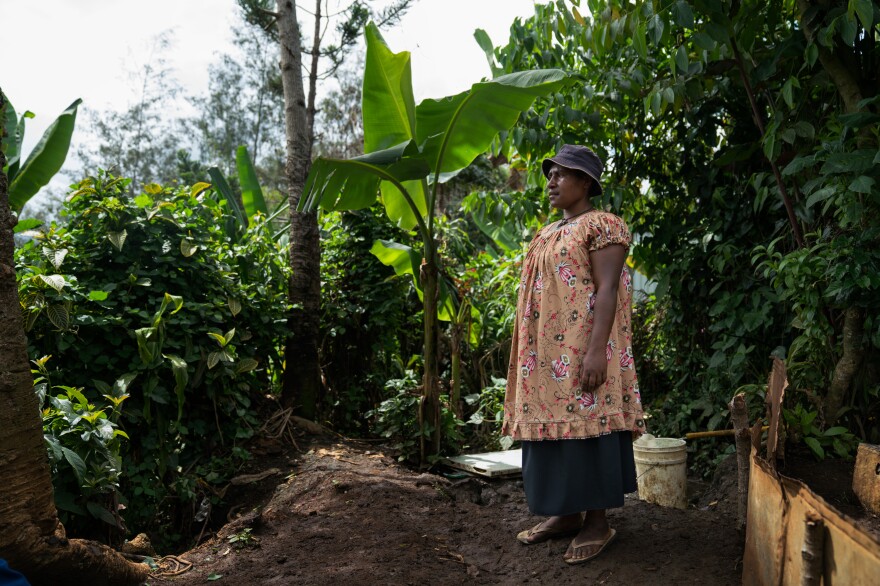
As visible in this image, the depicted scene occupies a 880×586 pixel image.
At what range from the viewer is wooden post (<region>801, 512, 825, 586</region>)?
5.30 ft

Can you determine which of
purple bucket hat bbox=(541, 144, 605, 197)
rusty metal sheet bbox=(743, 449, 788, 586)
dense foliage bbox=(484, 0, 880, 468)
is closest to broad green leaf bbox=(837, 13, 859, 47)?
dense foliage bbox=(484, 0, 880, 468)

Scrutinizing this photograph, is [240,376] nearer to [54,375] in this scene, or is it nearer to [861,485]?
[54,375]

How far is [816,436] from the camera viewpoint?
3.03m

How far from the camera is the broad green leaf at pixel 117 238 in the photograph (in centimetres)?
381

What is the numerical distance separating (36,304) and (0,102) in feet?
4.89

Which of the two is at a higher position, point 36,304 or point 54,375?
point 36,304

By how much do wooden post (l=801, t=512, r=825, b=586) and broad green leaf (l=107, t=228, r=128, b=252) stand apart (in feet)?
11.5

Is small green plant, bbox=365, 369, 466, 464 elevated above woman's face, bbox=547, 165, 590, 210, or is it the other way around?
woman's face, bbox=547, 165, 590, 210

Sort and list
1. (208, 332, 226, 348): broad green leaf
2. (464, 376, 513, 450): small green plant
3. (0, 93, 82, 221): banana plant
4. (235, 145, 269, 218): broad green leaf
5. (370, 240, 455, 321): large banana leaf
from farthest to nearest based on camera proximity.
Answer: (235, 145, 269, 218): broad green leaf, (0, 93, 82, 221): banana plant, (464, 376, 513, 450): small green plant, (370, 240, 455, 321): large banana leaf, (208, 332, 226, 348): broad green leaf

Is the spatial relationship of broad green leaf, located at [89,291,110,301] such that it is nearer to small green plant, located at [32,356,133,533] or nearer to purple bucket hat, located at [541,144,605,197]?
small green plant, located at [32,356,133,533]

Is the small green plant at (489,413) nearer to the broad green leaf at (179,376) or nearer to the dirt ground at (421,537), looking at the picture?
the dirt ground at (421,537)

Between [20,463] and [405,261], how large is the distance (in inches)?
124

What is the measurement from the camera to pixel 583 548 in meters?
2.76

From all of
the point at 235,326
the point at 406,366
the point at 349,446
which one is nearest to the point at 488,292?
the point at 406,366
